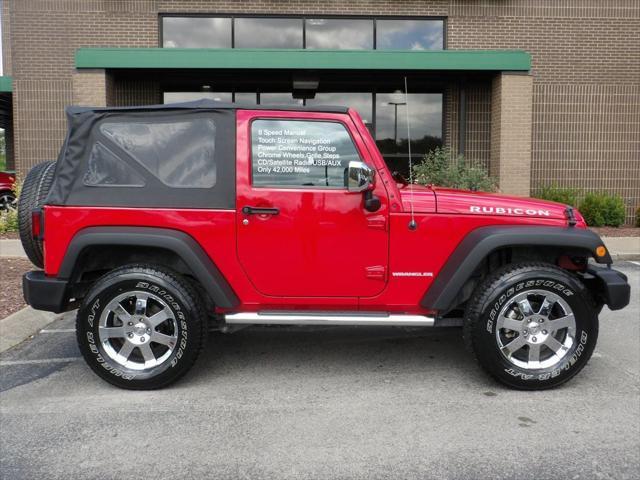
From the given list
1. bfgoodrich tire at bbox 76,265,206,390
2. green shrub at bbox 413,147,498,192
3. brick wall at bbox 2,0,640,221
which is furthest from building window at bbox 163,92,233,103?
bfgoodrich tire at bbox 76,265,206,390

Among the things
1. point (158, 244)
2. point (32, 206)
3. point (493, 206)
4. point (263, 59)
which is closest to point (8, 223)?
point (263, 59)

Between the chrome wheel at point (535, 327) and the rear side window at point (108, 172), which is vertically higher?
the rear side window at point (108, 172)

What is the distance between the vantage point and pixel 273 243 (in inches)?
156

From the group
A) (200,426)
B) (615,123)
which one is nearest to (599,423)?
(200,426)

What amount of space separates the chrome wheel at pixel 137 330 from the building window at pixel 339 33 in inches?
427

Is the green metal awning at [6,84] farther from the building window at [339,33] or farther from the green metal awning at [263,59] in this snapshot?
the building window at [339,33]

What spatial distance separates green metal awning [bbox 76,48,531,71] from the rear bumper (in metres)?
8.99

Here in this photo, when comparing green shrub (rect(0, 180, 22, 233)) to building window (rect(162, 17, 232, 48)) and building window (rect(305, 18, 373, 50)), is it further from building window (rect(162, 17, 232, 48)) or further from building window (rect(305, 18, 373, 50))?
building window (rect(305, 18, 373, 50))

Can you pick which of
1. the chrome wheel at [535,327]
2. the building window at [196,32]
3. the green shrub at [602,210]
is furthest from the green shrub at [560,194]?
the chrome wheel at [535,327]

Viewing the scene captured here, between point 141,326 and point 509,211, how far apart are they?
105 inches

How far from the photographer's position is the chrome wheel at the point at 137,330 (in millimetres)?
3920

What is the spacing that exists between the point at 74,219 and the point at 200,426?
1.67 metres

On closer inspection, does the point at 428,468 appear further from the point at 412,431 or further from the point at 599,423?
the point at 599,423

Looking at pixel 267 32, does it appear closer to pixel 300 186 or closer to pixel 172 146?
pixel 172 146
